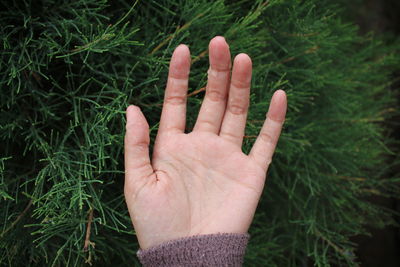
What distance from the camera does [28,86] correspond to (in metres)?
1.06

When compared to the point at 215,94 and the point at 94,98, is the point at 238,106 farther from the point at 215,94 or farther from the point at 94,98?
the point at 94,98

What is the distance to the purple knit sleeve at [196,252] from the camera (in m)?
0.92

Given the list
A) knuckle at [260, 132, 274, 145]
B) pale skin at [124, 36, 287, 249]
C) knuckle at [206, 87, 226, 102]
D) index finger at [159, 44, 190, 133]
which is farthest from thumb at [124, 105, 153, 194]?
knuckle at [260, 132, 274, 145]

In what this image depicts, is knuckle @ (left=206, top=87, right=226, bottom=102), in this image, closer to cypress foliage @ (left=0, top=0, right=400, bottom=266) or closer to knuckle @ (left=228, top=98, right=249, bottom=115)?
knuckle @ (left=228, top=98, right=249, bottom=115)

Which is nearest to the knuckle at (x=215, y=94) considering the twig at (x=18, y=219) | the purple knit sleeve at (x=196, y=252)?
the purple knit sleeve at (x=196, y=252)

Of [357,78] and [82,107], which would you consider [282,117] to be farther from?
[357,78]

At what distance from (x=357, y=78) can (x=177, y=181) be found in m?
1.07

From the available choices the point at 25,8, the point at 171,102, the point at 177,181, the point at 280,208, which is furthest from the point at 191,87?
the point at 280,208

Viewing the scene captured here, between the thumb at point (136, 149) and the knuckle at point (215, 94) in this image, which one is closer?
the thumb at point (136, 149)

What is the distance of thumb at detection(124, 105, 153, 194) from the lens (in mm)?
896

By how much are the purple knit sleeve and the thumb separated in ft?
0.52

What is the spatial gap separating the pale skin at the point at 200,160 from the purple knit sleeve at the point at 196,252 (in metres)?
0.02


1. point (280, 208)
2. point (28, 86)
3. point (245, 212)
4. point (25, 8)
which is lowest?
point (280, 208)

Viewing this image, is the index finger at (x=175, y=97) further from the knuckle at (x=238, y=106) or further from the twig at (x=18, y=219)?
the twig at (x=18, y=219)
